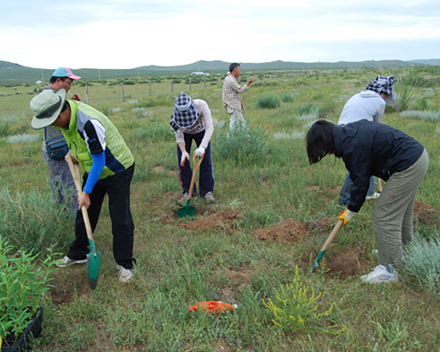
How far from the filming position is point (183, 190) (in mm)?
5445

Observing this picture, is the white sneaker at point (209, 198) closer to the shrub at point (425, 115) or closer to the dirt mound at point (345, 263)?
the dirt mound at point (345, 263)

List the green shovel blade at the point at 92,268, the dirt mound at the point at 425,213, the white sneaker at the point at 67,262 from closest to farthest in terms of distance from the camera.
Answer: the green shovel blade at the point at 92,268 < the white sneaker at the point at 67,262 < the dirt mound at the point at 425,213

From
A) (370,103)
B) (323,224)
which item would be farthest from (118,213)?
(370,103)

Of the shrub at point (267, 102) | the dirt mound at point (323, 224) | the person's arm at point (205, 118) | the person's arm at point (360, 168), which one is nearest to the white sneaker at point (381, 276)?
the person's arm at point (360, 168)

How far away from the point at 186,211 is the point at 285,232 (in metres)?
1.56

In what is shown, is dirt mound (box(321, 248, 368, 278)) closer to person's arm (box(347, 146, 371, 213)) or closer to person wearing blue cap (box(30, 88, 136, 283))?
person's arm (box(347, 146, 371, 213))

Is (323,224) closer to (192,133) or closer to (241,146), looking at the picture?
(192,133)

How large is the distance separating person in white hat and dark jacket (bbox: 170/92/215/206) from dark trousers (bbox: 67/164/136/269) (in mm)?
1543

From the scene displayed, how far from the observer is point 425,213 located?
417 centimetres

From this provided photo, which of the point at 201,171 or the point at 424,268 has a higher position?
the point at 201,171

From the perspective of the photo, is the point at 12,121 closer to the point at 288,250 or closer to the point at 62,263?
the point at 62,263

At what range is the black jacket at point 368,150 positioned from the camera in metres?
2.78

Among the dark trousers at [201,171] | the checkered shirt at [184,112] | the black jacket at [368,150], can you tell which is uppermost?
the checkered shirt at [184,112]

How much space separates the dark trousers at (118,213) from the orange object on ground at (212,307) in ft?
3.06
